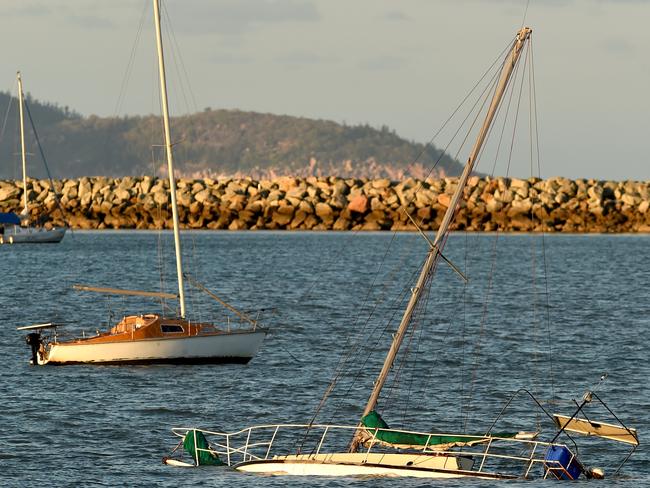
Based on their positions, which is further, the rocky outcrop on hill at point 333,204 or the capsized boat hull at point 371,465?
the rocky outcrop on hill at point 333,204

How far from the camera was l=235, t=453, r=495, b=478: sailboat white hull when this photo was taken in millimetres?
27438

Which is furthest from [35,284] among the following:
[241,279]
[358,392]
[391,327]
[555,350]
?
[358,392]

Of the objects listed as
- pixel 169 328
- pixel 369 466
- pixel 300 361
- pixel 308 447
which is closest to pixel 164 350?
pixel 169 328

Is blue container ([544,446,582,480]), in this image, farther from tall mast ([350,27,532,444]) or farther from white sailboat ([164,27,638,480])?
tall mast ([350,27,532,444])

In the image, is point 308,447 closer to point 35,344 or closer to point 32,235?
point 35,344

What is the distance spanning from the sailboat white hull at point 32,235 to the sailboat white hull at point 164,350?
88302 millimetres

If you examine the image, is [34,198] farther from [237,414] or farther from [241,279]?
[237,414]

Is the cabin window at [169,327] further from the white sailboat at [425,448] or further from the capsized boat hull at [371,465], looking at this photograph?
the capsized boat hull at [371,465]

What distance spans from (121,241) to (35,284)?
5777cm

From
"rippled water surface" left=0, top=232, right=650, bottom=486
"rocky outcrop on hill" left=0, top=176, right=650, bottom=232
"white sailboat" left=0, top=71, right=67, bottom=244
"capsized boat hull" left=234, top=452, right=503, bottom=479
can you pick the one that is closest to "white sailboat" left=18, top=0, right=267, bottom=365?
"rippled water surface" left=0, top=232, right=650, bottom=486

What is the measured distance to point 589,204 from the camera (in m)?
149

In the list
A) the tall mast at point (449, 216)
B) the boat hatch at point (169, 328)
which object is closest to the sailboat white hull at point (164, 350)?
the boat hatch at point (169, 328)

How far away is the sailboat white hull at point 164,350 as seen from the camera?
44000mm

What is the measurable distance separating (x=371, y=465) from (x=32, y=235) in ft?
363
